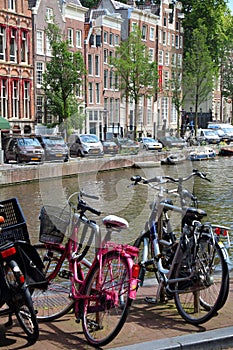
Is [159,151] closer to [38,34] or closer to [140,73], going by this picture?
[140,73]

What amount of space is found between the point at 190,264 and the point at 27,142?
24014 millimetres

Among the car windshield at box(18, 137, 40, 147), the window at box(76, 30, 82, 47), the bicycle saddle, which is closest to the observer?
the bicycle saddle

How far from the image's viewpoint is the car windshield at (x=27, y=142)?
92.8 ft

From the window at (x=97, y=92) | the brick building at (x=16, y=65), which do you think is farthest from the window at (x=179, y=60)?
the brick building at (x=16, y=65)

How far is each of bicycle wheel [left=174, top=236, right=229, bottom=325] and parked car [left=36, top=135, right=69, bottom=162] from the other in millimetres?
24124

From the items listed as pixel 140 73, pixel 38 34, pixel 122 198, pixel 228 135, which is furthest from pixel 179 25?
pixel 122 198

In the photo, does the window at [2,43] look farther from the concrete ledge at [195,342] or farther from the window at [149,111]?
the concrete ledge at [195,342]

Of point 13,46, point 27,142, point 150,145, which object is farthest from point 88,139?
point 13,46

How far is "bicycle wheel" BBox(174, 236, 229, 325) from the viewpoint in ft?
16.3

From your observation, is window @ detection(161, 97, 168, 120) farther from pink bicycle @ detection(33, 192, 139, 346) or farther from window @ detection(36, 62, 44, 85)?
pink bicycle @ detection(33, 192, 139, 346)

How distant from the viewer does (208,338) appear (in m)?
4.76

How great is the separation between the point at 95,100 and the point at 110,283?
4588 centimetres

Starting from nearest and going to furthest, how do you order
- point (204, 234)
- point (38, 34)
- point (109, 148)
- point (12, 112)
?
point (204, 234) → point (109, 148) → point (12, 112) → point (38, 34)

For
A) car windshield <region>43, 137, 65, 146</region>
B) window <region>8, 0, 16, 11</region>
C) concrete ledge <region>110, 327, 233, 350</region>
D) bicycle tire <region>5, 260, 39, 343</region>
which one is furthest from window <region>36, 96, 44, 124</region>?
concrete ledge <region>110, 327, 233, 350</region>
